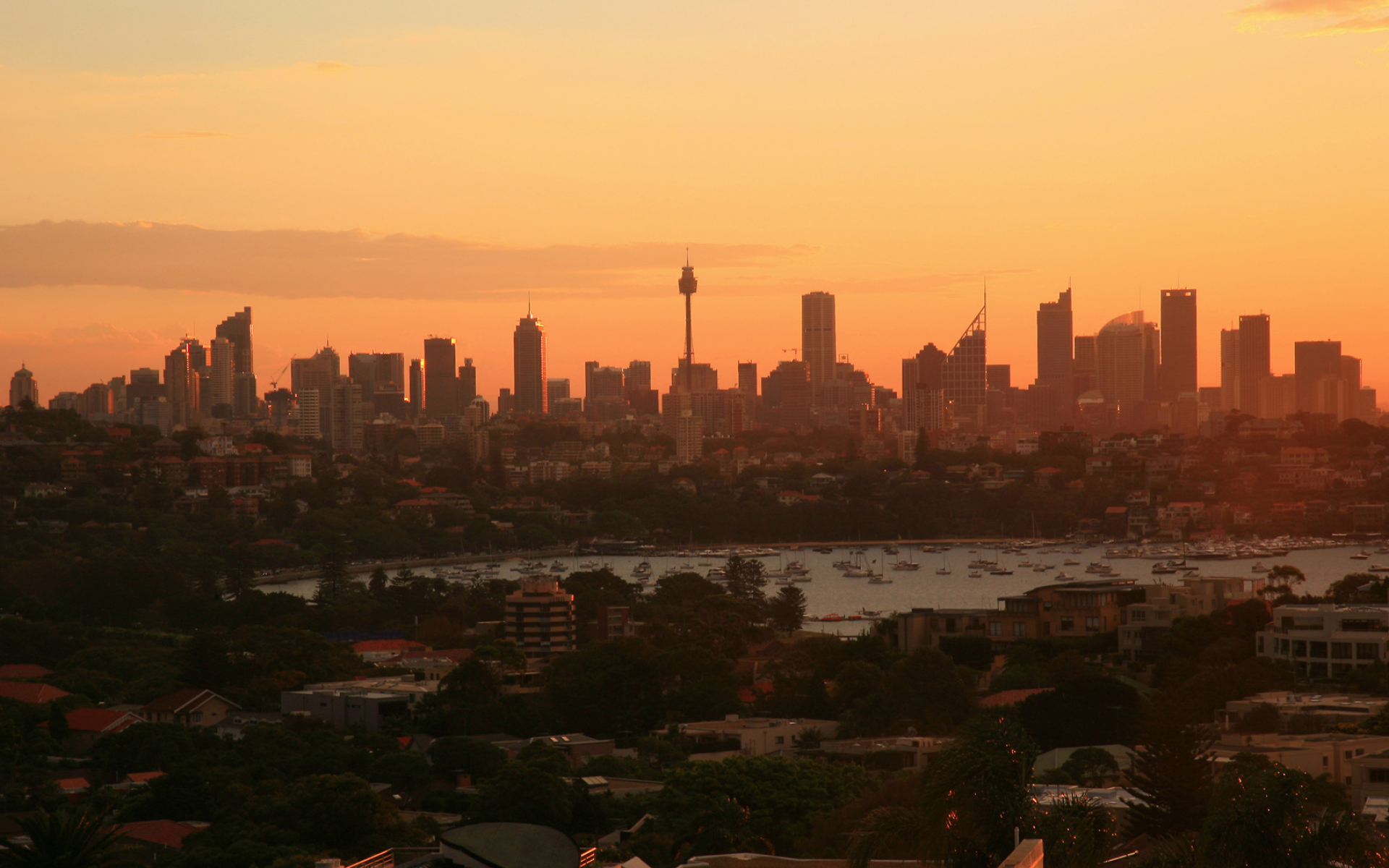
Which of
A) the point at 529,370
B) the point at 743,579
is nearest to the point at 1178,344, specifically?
the point at 529,370

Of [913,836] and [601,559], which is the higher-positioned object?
[913,836]

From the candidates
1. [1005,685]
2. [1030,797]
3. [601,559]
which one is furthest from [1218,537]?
[1030,797]

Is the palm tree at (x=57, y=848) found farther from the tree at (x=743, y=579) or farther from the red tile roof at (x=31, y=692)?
the tree at (x=743, y=579)

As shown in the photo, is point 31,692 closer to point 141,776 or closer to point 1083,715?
point 141,776

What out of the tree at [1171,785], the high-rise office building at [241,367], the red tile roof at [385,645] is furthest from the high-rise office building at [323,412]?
the tree at [1171,785]

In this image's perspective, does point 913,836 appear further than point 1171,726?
No

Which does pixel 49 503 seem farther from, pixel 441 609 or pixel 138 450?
pixel 441 609
